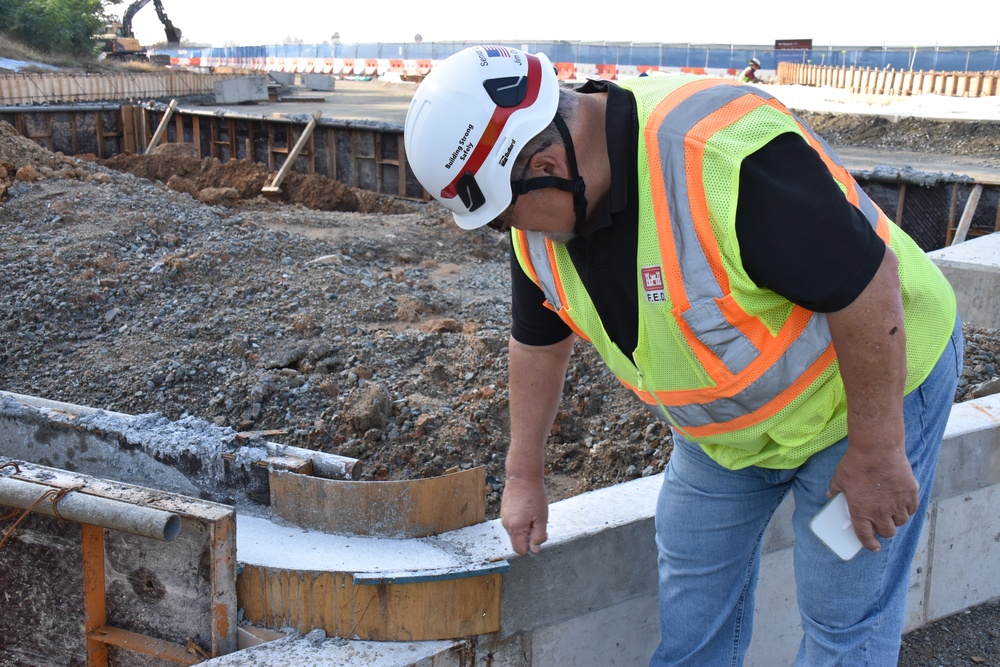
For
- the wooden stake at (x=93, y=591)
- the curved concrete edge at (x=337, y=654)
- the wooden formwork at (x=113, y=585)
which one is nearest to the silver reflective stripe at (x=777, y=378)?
the curved concrete edge at (x=337, y=654)

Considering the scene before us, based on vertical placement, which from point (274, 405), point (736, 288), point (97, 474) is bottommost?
point (274, 405)

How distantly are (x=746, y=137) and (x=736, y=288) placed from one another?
297 mm

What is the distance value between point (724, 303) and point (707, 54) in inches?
1593

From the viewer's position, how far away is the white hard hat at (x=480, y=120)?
73.3 inches

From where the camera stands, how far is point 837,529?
200cm

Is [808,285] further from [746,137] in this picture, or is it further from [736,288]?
[746,137]

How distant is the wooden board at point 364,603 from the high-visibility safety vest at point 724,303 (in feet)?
2.87

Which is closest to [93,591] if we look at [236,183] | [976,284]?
[976,284]

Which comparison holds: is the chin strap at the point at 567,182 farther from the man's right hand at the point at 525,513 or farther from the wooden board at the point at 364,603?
the wooden board at the point at 364,603

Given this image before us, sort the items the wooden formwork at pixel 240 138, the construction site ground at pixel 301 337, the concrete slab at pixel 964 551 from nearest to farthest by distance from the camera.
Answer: the concrete slab at pixel 964 551, the construction site ground at pixel 301 337, the wooden formwork at pixel 240 138

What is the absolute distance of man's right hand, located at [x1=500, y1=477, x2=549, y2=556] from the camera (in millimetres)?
2537

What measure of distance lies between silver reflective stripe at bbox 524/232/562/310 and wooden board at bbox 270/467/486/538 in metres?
0.73

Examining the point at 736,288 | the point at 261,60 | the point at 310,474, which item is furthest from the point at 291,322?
the point at 261,60

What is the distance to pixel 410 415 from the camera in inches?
207
